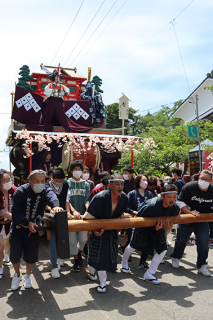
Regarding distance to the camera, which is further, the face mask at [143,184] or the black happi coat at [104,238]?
the face mask at [143,184]

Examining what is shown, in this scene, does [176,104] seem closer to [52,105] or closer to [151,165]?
[151,165]

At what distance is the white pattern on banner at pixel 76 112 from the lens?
9795 millimetres

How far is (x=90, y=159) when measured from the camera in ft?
27.7

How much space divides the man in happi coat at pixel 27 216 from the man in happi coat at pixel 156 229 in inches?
57.2

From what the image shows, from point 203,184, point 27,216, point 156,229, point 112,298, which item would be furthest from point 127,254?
point 27,216

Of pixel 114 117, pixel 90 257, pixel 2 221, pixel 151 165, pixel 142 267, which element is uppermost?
pixel 114 117

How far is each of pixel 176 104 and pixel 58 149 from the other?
3218 centimetres

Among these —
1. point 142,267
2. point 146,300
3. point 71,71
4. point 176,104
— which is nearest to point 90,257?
point 146,300

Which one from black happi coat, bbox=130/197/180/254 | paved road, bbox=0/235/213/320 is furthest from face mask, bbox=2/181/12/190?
black happi coat, bbox=130/197/180/254

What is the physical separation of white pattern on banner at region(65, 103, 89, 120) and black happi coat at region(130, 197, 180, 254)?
19.9ft

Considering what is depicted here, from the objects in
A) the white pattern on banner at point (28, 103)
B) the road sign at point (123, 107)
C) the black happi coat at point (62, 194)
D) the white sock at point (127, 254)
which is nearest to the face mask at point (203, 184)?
the white sock at point (127, 254)

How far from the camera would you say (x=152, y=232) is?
4.49 m

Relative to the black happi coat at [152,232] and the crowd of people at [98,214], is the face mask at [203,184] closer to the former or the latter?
the crowd of people at [98,214]

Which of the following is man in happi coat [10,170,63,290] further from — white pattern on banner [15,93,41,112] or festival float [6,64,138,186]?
white pattern on banner [15,93,41,112]
